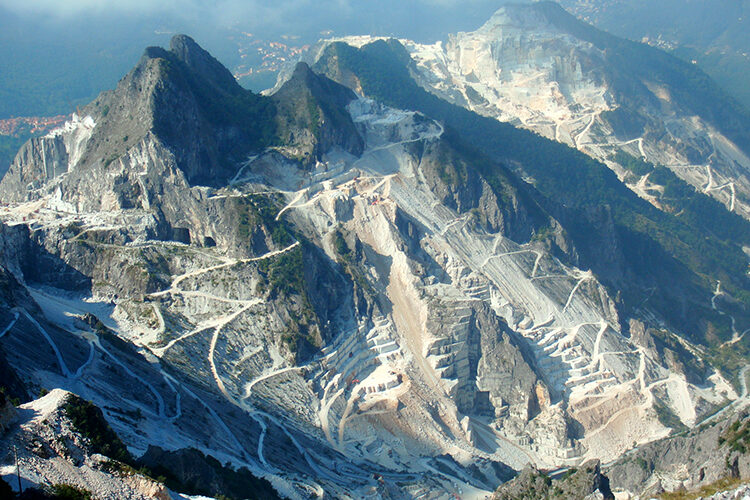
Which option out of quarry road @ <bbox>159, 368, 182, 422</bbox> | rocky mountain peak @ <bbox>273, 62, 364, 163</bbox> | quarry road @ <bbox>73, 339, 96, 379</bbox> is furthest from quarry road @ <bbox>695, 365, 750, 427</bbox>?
quarry road @ <bbox>73, 339, 96, 379</bbox>

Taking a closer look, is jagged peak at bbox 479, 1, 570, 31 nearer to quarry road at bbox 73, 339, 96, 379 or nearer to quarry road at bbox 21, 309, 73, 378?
quarry road at bbox 73, 339, 96, 379

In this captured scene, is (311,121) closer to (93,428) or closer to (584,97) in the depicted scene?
(93,428)

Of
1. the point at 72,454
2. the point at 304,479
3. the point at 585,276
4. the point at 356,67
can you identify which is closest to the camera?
the point at 72,454

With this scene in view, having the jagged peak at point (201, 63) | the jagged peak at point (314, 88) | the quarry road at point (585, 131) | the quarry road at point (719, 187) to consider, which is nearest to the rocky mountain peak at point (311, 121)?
the jagged peak at point (314, 88)

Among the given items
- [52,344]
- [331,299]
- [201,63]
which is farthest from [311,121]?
[52,344]

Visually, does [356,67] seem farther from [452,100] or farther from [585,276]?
[585,276]

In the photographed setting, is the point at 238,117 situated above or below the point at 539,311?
above

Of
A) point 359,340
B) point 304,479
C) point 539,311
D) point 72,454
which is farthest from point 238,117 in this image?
point 72,454
